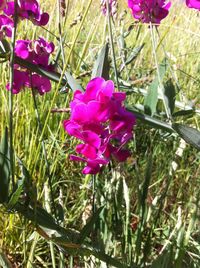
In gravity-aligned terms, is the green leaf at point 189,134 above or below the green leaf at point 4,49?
below

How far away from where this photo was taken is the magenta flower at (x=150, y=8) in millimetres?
919

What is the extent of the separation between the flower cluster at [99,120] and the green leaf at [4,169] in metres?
0.08

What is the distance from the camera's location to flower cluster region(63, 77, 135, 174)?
1.78 feet

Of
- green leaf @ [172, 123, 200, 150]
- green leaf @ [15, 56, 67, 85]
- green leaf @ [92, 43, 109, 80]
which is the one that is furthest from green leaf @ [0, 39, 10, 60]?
green leaf @ [172, 123, 200, 150]

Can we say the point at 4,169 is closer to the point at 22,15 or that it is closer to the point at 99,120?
the point at 99,120

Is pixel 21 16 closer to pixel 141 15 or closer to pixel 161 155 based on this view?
pixel 141 15

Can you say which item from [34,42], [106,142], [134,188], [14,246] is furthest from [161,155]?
[106,142]

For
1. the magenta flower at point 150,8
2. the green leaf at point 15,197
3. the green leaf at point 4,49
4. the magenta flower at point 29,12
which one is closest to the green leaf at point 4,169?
the green leaf at point 15,197

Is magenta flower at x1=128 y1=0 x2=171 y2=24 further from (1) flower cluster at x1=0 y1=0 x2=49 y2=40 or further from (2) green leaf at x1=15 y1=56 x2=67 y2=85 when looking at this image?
(2) green leaf at x1=15 y1=56 x2=67 y2=85

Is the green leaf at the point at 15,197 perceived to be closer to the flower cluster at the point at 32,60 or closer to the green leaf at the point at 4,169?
the green leaf at the point at 4,169

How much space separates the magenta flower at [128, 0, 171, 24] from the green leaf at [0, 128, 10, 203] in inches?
17.9

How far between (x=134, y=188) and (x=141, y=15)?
43 cm

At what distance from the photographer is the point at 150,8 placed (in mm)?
929

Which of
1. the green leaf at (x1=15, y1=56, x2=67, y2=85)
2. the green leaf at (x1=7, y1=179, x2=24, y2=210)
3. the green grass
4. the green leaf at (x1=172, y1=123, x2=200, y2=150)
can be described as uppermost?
the green leaf at (x1=15, y1=56, x2=67, y2=85)
